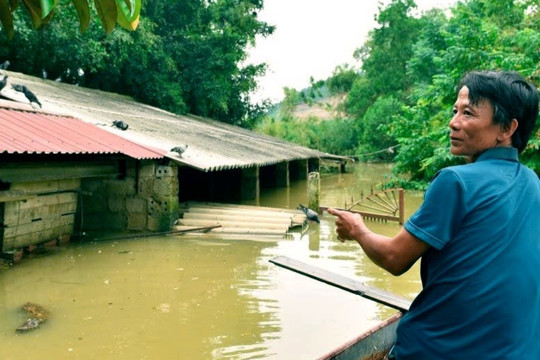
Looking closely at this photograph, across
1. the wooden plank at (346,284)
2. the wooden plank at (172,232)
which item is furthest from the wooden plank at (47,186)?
the wooden plank at (346,284)

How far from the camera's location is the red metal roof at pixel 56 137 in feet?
24.0

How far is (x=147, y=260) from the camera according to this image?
804 cm

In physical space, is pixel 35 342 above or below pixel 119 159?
below

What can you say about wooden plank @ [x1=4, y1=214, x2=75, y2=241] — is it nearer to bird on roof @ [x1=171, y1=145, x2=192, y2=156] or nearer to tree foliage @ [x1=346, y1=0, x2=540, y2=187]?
bird on roof @ [x1=171, y1=145, x2=192, y2=156]

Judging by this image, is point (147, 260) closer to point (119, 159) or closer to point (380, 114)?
point (119, 159)

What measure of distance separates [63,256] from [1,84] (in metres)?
3.28

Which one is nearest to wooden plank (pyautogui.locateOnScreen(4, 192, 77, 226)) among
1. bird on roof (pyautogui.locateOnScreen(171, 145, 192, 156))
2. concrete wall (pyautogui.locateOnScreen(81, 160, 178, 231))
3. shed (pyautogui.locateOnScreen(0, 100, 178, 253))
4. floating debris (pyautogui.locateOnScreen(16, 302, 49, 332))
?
shed (pyautogui.locateOnScreen(0, 100, 178, 253))

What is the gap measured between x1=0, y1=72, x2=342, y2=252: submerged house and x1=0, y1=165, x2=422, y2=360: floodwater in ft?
2.03

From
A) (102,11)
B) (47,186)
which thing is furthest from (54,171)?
(102,11)

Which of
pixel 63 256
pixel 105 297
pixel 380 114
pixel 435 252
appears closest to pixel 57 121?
pixel 63 256

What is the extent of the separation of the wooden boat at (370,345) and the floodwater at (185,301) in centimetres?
126

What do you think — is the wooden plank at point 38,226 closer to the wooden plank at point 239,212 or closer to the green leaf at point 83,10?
the wooden plank at point 239,212

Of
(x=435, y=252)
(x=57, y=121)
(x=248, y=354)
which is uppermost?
(x=57, y=121)

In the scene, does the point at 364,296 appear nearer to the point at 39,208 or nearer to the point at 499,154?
the point at 499,154
